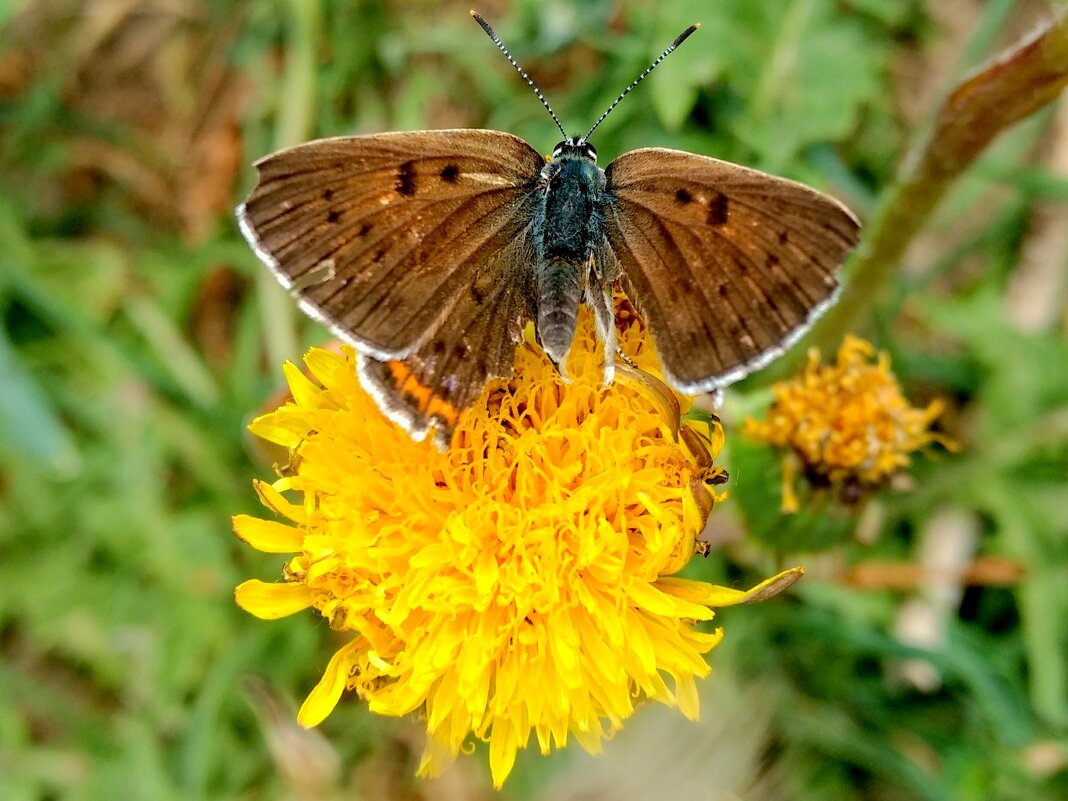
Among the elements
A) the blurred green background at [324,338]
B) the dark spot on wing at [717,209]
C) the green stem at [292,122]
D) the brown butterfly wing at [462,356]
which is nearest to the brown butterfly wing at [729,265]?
the dark spot on wing at [717,209]

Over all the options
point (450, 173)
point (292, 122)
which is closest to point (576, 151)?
point (450, 173)

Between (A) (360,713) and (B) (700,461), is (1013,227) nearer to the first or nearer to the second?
(B) (700,461)

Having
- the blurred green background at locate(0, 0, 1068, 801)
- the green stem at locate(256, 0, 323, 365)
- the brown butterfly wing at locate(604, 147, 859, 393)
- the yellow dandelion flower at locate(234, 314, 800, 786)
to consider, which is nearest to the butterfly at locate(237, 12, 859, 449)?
the brown butterfly wing at locate(604, 147, 859, 393)

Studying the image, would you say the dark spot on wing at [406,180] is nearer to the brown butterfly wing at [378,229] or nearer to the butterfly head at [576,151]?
the brown butterfly wing at [378,229]

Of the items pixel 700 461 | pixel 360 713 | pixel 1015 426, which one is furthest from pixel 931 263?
pixel 360 713

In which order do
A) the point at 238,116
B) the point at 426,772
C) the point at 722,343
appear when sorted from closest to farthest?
the point at 722,343
the point at 426,772
the point at 238,116

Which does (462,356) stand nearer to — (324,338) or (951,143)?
(951,143)

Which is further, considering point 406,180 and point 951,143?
point 951,143
